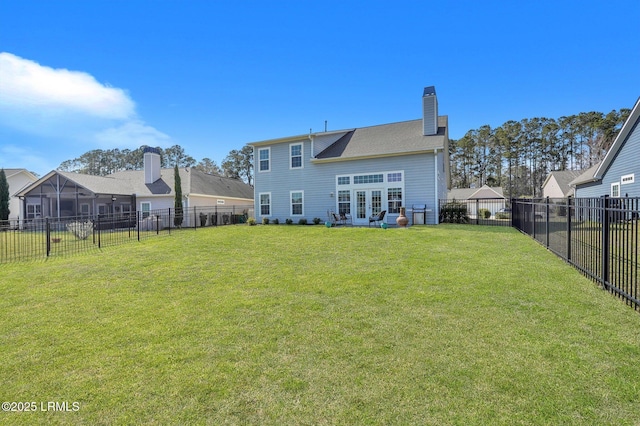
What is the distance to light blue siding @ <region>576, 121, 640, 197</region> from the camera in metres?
14.2

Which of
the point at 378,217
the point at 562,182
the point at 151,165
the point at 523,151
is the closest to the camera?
the point at 378,217

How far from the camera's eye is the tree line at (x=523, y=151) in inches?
1822

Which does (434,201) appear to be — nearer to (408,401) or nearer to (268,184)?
(268,184)

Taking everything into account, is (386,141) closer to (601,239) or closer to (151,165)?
(601,239)

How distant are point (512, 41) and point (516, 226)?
819 cm

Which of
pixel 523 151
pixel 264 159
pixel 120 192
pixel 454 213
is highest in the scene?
pixel 523 151

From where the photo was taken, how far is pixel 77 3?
350 inches

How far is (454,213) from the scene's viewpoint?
50.6ft

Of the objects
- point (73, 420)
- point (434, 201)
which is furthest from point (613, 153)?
point (73, 420)

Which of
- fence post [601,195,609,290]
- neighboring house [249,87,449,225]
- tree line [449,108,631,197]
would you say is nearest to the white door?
neighboring house [249,87,449,225]

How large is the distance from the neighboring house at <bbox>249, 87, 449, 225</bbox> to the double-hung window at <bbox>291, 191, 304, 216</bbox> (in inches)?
2.4

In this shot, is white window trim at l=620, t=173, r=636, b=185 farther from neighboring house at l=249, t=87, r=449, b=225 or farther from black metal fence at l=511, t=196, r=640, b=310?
black metal fence at l=511, t=196, r=640, b=310

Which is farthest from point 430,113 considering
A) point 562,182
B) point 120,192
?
point 562,182

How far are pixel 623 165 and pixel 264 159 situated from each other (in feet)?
65.0
